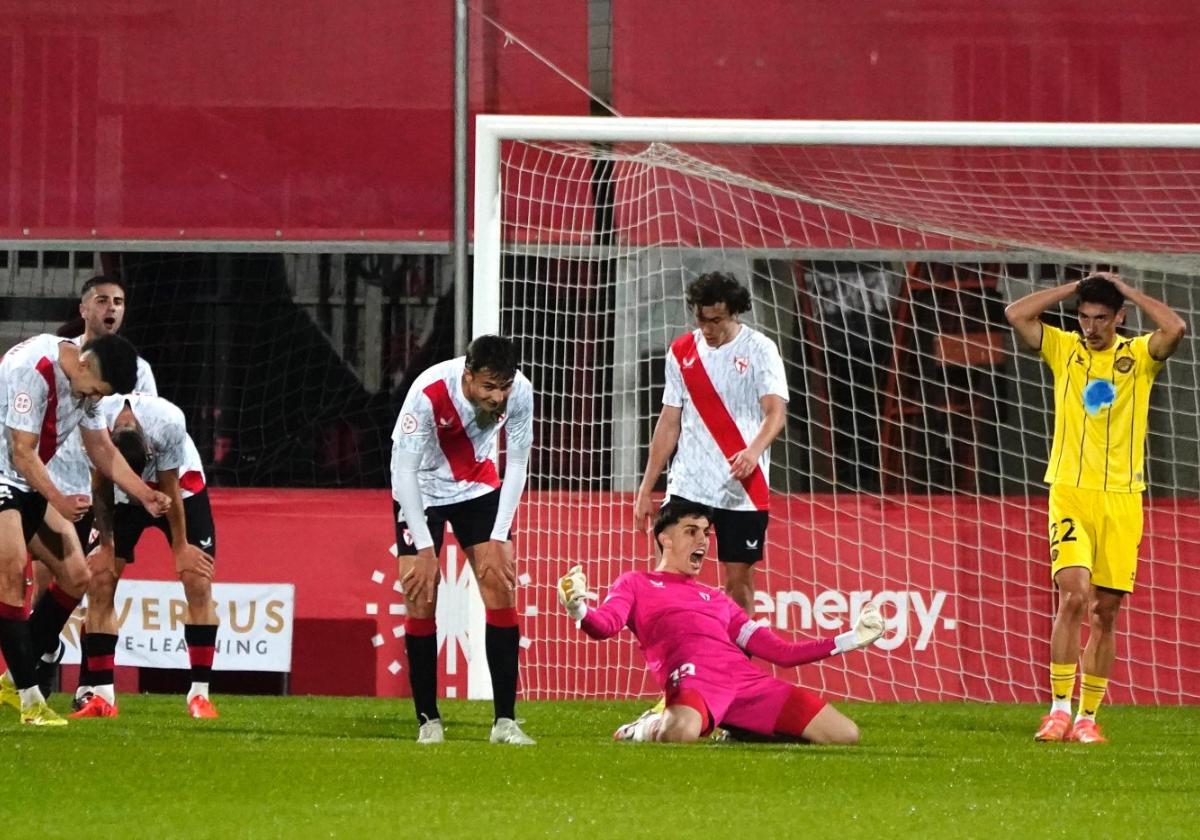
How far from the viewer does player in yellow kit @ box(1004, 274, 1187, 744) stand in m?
7.47


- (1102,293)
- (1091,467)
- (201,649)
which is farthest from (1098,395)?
(201,649)

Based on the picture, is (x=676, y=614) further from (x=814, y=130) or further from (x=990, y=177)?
(x=990, y=177)

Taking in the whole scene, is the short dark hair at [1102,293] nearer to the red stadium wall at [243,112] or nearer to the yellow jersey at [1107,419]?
the yellow jersey at [1107,419]

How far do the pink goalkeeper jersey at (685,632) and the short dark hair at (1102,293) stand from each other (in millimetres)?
1790

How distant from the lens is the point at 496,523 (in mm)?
6863

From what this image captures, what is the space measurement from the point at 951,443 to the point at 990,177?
1.57 metres

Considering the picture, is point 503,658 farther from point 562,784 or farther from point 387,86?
point 387,86

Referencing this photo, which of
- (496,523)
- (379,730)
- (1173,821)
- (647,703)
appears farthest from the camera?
(647,703)

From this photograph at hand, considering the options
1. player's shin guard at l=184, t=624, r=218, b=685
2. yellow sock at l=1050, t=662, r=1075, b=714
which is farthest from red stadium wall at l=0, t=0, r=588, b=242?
yellow sock at l=1050, t=662, r=1075, b=714

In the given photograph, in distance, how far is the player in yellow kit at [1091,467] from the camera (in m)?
7.47

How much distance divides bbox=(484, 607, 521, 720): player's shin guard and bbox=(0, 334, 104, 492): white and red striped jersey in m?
1.79

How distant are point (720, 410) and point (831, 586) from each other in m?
2.14

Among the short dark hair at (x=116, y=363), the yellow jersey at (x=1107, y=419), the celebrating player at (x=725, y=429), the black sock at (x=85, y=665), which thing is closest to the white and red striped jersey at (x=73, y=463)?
the black sock at (x=85, y=665)

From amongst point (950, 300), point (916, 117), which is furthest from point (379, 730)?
point (916, 117)
